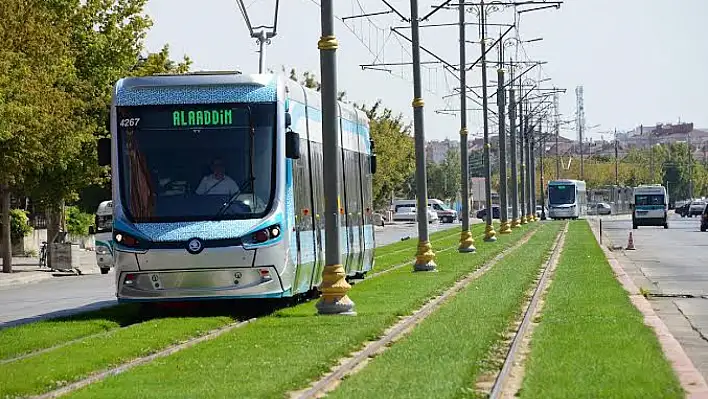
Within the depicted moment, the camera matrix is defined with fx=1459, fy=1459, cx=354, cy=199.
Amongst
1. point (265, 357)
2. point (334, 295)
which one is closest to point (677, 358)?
point (265, 357)

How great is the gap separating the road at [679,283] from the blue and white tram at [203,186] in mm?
5655

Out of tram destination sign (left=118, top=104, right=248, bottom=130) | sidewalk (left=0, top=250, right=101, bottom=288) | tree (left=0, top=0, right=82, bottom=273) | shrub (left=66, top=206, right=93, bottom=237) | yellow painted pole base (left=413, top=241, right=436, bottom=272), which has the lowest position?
sidewalk (left=0, top=250, right=101, bottom=288)

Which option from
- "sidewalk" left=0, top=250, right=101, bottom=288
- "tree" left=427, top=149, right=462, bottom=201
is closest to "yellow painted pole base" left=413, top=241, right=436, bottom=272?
"sidewalk" left=0, top=250, right=101, bottom=288

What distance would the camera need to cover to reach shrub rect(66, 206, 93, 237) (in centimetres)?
6600

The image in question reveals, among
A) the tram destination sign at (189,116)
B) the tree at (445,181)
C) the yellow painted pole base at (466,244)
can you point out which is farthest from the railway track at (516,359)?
the tree at (445,181)

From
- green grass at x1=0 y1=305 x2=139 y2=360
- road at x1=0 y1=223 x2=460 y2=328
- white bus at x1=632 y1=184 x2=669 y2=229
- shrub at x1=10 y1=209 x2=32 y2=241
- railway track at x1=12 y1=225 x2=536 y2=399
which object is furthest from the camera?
white bus at x1=632 y1=184 x2=669 y2=229

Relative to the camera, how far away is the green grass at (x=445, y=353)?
11867mm

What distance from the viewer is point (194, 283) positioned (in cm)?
2003

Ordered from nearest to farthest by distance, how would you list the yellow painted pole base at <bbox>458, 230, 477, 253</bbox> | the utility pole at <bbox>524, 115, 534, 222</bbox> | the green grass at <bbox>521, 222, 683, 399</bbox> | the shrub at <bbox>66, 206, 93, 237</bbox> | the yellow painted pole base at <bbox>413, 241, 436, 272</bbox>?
the green grass at <bbox>521, 222, 683, 399</bbox> < the yellow painted pole base at <bbox>413, 241, 436, 272</bbox> < the yellow painted pole base at <bbox>458, 230, 477, 253</bbox> < the shrub at <bbox>66, 206, 93, 237</bbox> < the utility pole at <bbox>524, 115, 534, 222</bbox>

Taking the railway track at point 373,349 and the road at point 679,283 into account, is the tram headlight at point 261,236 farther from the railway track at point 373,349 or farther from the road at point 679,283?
the road at point 679,283

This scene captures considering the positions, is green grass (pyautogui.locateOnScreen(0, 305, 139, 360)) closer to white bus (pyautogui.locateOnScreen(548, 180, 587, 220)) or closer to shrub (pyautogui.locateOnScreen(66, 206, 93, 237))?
shrub (pyautogui.locateOnScreen(66, 206, 93, 237))

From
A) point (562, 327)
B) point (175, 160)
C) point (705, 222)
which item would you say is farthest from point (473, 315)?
point (705, 222)

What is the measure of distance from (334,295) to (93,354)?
215 inches

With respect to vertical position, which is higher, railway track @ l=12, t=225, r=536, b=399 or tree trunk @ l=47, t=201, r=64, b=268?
tree trunk @ l=47, t=201, r=64, b=268
